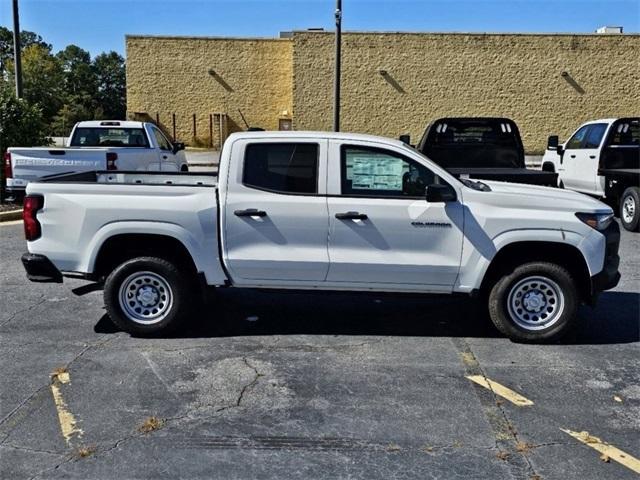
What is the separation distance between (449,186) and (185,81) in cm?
3191

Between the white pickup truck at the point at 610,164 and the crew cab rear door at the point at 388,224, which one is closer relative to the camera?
the crew cab rear door at the point at 388,224

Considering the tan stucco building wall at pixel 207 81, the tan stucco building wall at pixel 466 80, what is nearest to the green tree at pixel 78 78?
the tan stucco building wall at pixel 207 81

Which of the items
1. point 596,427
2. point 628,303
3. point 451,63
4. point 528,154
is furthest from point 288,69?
point 596,427

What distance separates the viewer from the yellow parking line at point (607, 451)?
3.97 meters

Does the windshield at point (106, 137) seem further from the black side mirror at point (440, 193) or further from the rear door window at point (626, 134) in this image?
the black side mirror at point (440, 193)

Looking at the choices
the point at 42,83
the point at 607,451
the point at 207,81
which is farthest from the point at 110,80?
the point at 607,451

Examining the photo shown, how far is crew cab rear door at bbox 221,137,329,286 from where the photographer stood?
5.87m

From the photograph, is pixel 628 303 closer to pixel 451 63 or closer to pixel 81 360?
pixel 81 360

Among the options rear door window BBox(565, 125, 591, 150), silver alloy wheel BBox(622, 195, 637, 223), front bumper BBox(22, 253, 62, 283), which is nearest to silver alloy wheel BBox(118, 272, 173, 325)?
front bumper BBox(22, 253, 62, 283)

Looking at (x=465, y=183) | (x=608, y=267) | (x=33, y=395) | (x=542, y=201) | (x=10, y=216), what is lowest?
Answer: (x=33, y=395)

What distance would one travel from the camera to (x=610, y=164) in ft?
42.2

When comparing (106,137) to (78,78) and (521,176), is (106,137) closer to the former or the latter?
(521,176)

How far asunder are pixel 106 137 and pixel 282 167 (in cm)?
899

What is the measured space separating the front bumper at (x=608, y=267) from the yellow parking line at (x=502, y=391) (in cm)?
144
